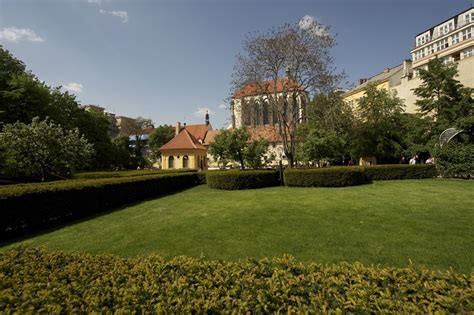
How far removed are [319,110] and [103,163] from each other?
101ft

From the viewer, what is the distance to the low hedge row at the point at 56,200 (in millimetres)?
8648

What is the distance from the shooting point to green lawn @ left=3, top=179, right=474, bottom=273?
227 inches

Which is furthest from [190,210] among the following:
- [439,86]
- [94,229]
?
[439,86]

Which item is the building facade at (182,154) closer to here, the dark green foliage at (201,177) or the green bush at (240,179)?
the dark green foliage at (201,177)

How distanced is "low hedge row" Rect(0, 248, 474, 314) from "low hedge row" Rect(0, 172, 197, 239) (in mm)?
7388

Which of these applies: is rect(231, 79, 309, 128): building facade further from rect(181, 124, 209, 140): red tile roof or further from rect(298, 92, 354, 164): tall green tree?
rect(181, 124, 209, 140): red tile roof

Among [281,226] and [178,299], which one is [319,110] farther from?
[178,299]

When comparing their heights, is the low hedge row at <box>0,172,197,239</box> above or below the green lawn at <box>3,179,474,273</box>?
above

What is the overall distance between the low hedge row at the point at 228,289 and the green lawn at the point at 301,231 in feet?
8.72

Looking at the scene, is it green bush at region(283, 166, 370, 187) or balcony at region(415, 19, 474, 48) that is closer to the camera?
green bush at region(283, 166, 370, 187)

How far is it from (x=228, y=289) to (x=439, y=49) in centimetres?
5246

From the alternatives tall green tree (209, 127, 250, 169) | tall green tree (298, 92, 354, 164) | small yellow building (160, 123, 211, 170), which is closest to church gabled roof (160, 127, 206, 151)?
small yellow building (160, 123, 211, 170)

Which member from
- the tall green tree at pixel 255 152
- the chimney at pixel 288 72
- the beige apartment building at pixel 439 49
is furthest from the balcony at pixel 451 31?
the tall green tree at pixel 255 152

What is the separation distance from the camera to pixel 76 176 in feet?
70.1
